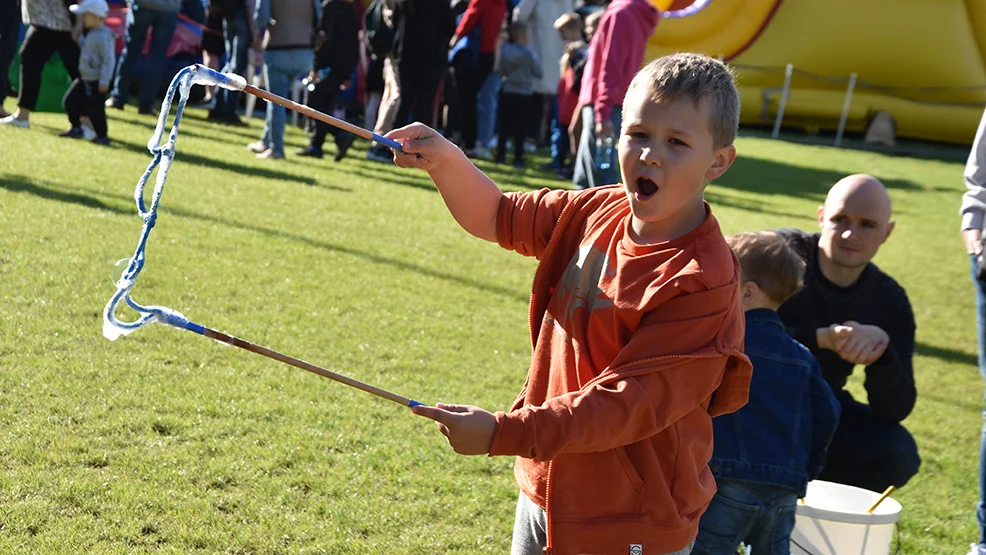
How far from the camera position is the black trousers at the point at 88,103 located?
9289 mm

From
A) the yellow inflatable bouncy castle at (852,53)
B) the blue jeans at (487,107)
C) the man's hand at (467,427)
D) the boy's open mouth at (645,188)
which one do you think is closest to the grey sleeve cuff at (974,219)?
the boy's open mouth at (645,188)

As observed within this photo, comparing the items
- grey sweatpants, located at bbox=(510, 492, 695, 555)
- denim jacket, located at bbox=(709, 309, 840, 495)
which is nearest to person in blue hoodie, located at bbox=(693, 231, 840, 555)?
denim jacket, located at bbox=(709, 309, 840, 495)

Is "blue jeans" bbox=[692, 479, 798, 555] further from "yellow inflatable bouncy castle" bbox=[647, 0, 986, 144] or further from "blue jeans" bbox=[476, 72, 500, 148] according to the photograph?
"yellow inflatable bouncy castle" bbox=[647, 0, 986, 144]

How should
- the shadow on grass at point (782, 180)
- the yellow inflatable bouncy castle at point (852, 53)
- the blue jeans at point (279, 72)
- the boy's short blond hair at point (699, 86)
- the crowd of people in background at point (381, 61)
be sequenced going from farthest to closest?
1. the yellow inflatable bouncy castle at point (852, 53)
2. the shadow on grass at point (782, 180)
3. the blue jeans at point (279, 72)
4. the crowd of people in background at point (381, 61)
5. the boy's short blond hair at point (699, 86)

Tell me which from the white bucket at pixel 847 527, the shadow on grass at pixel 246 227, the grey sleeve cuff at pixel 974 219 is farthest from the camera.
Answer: the shadow on grass at pixel 246 227

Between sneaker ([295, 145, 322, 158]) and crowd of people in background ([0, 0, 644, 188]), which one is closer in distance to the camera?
crowd of people in background ([0, 0, 644, 188])

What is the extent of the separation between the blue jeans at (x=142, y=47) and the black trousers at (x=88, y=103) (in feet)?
8.19

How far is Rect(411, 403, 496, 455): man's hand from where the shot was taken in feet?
6.60

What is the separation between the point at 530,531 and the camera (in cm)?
241

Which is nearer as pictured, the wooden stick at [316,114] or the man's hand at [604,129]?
the wooden stick at [316,114]

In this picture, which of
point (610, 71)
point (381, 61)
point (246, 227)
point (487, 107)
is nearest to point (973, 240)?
point (610, 71)

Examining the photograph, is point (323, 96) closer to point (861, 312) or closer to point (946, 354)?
point (946, 354)

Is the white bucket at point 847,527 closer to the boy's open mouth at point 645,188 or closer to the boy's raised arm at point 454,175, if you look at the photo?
the boy's raised arm at point 454,175

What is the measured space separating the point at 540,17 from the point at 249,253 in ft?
27.4
